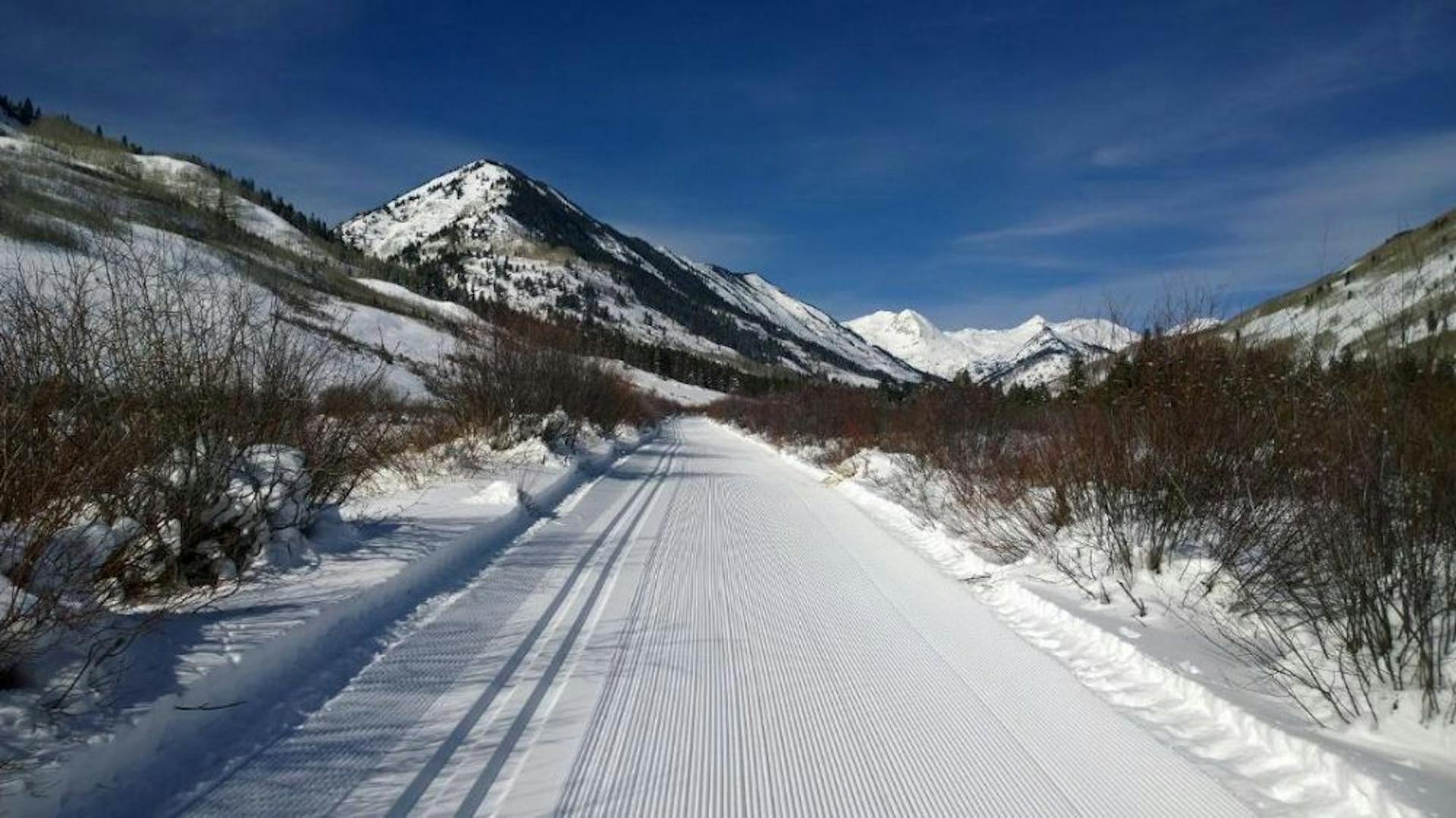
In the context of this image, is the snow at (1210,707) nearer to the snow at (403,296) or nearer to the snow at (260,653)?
the snow at (260,653)

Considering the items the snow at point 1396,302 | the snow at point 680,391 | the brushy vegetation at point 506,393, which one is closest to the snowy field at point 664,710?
the snow at point 1396,302

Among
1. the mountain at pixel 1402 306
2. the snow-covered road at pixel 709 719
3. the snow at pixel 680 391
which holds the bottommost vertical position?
the snow-covered road at pixel 709 719

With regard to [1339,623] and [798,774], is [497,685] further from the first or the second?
[1339,623]

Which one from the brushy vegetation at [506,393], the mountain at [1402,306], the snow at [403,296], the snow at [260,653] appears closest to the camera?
the snow at [260,653]

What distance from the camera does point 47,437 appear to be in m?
3.79

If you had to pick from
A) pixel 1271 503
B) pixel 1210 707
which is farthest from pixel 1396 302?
pixel 1210 707

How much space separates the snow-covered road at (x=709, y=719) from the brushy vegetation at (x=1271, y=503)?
1.17 meters

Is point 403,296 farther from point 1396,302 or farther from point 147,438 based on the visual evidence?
point 1396,302

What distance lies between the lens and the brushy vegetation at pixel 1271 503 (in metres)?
3.53

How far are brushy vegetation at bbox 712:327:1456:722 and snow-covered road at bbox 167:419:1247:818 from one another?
1172 millimetres

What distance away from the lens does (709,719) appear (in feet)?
12.7

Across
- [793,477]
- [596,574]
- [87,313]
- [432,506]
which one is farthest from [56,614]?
[793,477]

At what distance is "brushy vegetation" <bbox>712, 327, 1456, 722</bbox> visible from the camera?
3.53m

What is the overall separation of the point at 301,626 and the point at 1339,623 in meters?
5.87
